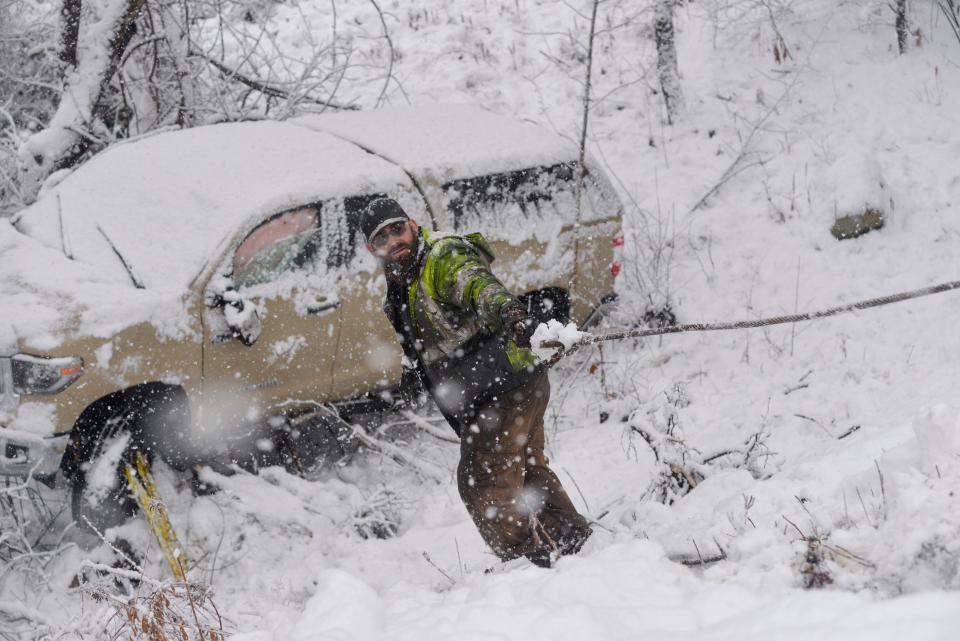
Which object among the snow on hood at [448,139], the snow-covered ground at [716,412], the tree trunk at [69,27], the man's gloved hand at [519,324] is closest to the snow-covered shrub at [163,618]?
the snow-covered ground at [716,412]

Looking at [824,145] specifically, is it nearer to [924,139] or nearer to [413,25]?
[924,139]

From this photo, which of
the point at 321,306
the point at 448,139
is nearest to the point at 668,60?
the point at 448,139

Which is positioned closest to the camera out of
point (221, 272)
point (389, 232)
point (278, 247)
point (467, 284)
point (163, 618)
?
point (163, 618)

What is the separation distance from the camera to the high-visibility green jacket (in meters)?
3.46

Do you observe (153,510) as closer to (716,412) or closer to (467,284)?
(467,284)

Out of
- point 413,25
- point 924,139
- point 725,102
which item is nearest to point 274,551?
point 924,139

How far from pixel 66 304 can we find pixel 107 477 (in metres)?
0.91

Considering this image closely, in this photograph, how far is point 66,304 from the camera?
4.32 m

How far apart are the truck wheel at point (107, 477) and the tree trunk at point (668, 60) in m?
6.39

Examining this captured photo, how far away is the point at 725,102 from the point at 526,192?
4412 mm

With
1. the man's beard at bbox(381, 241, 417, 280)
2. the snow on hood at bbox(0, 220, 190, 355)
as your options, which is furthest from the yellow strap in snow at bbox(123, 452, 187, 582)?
the man's beard at bbox(381, 241, 417, 280)

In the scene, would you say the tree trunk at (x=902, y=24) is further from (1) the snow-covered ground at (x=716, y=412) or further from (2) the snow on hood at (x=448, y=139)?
(2) the snow on hood at (x=448, y=139)

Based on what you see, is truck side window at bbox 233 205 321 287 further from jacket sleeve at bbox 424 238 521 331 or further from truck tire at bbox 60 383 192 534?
jacket sleeve at bbox 424 238 521 331

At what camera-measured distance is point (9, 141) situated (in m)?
8.20
